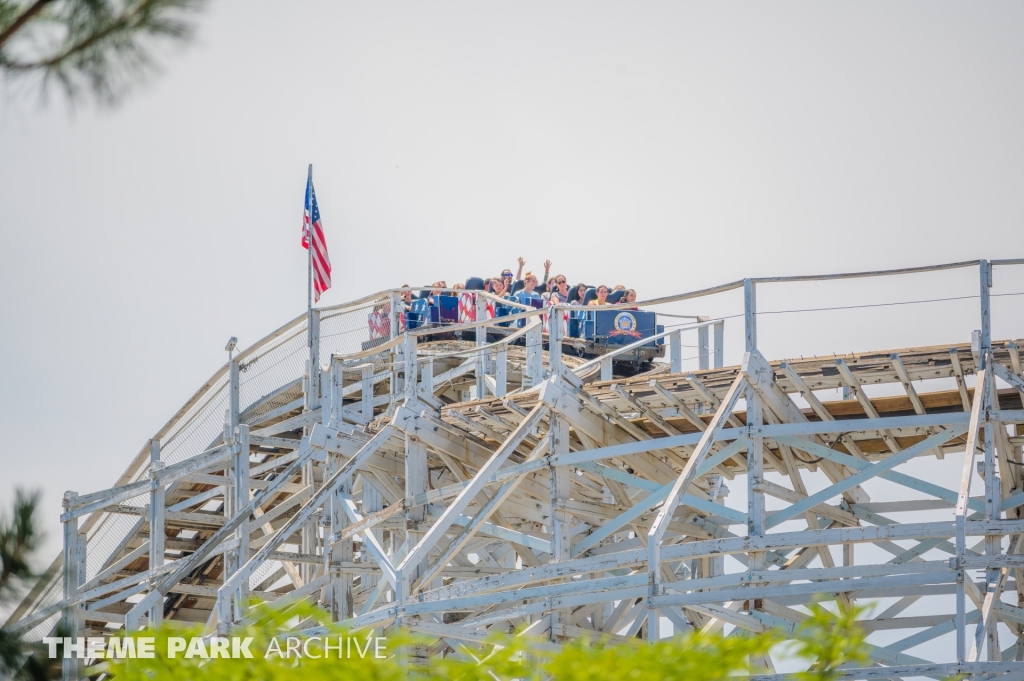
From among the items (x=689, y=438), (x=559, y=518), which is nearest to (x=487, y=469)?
(x=559, y=518)

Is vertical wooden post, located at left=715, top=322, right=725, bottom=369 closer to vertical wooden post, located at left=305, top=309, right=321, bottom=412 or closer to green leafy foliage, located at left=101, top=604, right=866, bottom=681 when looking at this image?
vertical wooden post, located at left=305, top=309, right=321, bottom=412

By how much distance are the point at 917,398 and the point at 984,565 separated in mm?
2842

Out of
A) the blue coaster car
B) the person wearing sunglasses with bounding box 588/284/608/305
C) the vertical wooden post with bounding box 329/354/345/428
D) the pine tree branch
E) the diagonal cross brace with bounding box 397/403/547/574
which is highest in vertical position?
the person wearing sunglasses with bounding box 588/284/608/305

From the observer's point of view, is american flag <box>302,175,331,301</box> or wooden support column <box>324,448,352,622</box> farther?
american flag <box>302,175,331,301</box>

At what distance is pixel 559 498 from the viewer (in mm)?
18031

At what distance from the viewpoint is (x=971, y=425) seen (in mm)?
14992

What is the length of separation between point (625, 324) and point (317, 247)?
20.0 ft

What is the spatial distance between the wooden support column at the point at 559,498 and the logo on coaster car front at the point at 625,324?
23.9 feet

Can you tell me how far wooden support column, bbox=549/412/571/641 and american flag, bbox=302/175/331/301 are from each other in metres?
10.1

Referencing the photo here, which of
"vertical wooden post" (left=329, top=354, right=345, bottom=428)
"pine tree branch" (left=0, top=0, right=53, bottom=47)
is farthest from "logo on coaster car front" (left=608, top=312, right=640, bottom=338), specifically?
"pine tree branch" (left=0, top=0, right=53, bottom=47)

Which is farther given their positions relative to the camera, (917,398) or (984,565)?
(917,398)

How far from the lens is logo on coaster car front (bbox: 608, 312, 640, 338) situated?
82.7 ft

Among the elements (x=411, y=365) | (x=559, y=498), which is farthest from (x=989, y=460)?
(x=411, y=365)

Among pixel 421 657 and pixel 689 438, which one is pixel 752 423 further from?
pixel 421 657
